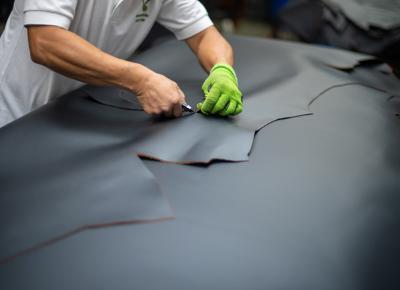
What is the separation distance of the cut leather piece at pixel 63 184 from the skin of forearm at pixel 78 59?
0.13 meters

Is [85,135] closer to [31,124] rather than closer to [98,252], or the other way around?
[31,124]

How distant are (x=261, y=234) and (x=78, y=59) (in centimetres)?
62

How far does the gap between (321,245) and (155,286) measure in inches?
13.2

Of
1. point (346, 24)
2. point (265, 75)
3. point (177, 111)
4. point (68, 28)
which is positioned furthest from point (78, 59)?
point (346, 24)

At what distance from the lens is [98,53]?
113cm

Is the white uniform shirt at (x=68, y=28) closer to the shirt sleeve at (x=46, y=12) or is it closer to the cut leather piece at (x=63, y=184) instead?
the shirt sleeve at (x=46, y=12)

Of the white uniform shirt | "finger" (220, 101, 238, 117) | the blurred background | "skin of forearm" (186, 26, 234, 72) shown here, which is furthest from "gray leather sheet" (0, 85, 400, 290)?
the blurred background

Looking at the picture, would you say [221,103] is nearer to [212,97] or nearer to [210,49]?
[212,97]

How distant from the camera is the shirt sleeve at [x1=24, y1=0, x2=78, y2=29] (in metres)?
1.10

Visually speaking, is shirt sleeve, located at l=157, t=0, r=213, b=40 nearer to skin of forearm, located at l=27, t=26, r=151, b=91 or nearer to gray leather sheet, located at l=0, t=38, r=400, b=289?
gray leather sheet, located at l=0, t=38, r=400, b=289

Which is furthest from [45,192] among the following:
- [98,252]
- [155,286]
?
[155,286]

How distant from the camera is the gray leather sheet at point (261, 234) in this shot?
760 mm

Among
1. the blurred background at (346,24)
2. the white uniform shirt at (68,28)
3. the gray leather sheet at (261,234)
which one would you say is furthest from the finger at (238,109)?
the blurred background at (346,24)

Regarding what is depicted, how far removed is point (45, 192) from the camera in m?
0.93
